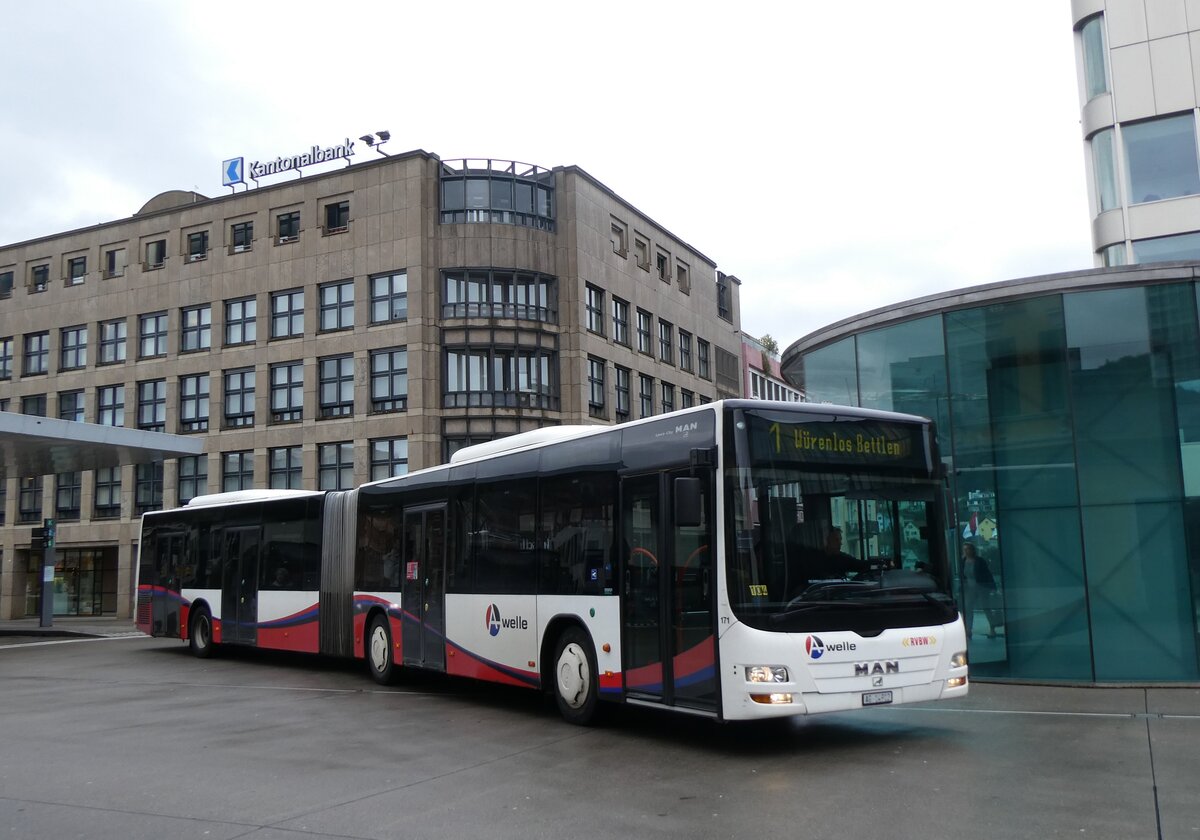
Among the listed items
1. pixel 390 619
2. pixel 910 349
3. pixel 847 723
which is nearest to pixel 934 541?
pixel 847 723

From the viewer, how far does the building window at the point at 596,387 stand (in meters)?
43.4

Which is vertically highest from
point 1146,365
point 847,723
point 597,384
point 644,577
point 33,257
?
point 33,257

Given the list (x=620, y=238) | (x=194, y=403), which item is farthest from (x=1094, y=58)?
(x=194, y=403)

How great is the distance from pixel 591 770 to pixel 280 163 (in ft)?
138

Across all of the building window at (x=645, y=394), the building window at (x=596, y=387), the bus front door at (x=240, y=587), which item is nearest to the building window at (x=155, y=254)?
the building window at (x=596, y=387)

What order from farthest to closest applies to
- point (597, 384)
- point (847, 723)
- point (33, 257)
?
point (33, 257), point (597, 384), point (847, 723)

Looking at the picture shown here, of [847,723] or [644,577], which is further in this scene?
[847,723]

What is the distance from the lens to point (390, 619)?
1608 cm

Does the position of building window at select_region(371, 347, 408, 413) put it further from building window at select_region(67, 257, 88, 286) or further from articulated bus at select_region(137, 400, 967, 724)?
articulated bus at select_region(137, 400, 967, 724)

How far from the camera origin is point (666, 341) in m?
51.4

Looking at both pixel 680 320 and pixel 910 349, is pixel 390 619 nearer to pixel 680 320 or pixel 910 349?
pixel 910 349

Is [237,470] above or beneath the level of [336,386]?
beneath

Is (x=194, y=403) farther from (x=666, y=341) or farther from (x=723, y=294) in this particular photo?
(x=723, y=294)

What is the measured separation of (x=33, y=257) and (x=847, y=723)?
5047cm
